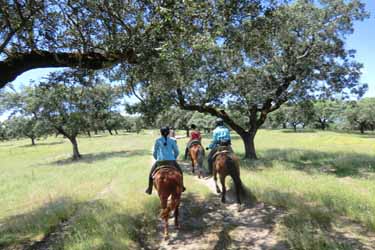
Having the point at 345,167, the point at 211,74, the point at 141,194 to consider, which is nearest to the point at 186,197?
the point at 141,194

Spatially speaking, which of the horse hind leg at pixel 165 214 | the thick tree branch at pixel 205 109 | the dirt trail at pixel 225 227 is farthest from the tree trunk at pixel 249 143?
the horse hind leg at pixel 165 214

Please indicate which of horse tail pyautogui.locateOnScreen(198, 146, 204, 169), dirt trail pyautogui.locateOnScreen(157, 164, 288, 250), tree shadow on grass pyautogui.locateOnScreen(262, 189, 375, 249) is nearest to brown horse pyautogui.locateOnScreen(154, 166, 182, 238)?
dirt trail pyautogui.locateOnScreen(157, 164, 288, 250)

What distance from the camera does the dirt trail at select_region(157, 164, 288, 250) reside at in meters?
6.06

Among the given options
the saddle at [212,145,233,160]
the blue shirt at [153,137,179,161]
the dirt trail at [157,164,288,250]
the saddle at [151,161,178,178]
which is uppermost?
the blue shirt at [153,137,179,161]

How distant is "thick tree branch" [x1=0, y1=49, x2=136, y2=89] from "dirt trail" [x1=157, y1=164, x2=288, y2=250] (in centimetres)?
436

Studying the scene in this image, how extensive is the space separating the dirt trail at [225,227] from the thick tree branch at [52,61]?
436cm

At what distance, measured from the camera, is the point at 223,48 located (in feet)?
24.8

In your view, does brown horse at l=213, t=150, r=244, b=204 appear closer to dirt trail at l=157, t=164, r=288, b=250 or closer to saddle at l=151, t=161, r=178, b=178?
dirt trail at l=157, t=164, r=288, b=250

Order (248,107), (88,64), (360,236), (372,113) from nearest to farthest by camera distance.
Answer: (360,236), (88,64), (248,107), (372,113)

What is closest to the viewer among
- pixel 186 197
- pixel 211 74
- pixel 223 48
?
pixel 223 48

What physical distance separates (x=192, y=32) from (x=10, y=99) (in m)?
30.4

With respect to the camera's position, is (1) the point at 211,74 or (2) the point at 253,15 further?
(1) the point at 211,74

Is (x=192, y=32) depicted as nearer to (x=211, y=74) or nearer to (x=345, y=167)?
(x=211, y=74)

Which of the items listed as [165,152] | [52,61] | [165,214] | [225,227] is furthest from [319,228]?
[52,61]
